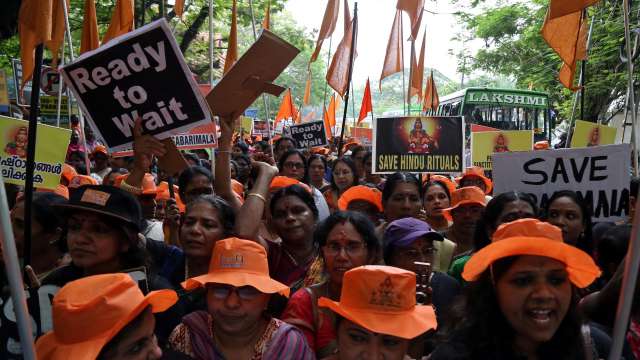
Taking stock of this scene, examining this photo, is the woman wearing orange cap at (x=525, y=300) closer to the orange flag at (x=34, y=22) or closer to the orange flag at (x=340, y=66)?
the orange flag at (x=34, y=22)

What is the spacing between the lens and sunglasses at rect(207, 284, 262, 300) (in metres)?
2.60

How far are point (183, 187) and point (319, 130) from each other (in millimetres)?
7242

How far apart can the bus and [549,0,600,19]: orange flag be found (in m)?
15.2

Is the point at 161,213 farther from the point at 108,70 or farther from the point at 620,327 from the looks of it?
the point at 620,327

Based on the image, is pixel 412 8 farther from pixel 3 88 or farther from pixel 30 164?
pixel 3 88

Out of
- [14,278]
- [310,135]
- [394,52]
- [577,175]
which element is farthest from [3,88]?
[14,278]

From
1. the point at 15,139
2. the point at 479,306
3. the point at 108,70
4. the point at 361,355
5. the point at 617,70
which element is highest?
the point at 617,70

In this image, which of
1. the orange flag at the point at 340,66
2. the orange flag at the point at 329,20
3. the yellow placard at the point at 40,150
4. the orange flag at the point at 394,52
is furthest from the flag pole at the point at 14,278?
the orange flag at the point at 394,52

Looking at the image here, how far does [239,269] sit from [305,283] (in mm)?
760

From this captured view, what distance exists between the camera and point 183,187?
4871 mm

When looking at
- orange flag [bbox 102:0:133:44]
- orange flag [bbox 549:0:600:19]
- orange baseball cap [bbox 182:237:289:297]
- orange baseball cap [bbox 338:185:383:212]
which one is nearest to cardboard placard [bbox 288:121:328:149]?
orange flag [bbox 102:0:133:44]

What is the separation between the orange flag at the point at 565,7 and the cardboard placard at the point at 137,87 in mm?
2250

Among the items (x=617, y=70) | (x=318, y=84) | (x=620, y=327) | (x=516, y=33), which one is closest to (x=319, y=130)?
(x=617, y=70)

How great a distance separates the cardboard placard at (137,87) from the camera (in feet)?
11.5
